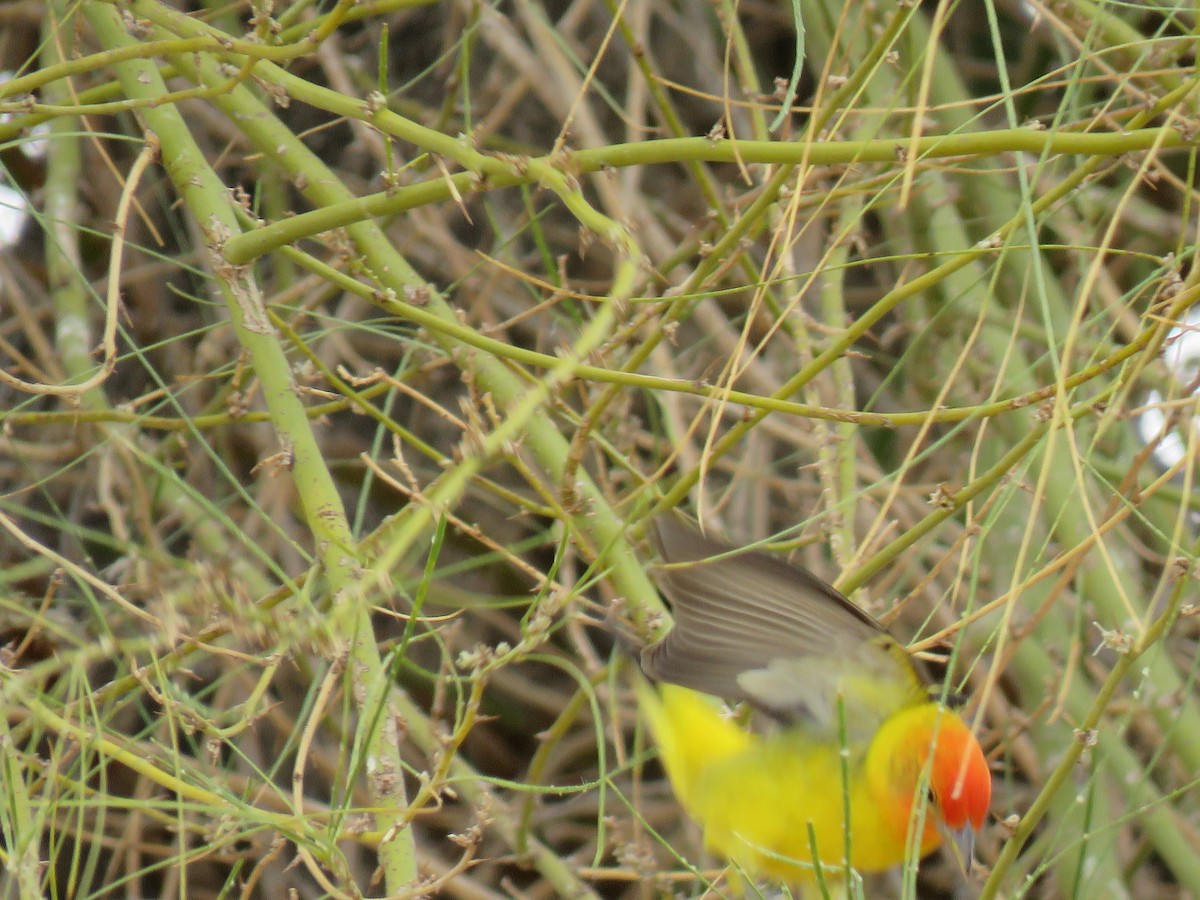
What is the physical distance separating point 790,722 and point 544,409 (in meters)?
0.68

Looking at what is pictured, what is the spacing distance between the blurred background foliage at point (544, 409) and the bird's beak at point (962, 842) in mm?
137

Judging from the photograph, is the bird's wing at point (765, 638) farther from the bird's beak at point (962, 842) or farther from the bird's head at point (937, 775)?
the bird's beak at point (962, 842)

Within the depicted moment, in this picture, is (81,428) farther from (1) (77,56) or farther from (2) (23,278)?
(1) (77,56)

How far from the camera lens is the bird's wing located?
5.07 feet

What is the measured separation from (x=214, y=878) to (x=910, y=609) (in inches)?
58.2

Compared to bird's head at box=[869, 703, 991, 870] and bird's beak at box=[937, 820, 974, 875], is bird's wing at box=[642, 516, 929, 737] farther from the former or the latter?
bird's beak at box=[937, 820, 974, 875]

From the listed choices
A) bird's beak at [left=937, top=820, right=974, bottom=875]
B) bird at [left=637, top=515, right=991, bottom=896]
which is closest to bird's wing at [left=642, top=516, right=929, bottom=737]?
bird at [left=637, top=515, right=991, bottom=896]

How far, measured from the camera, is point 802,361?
1791 millimetres

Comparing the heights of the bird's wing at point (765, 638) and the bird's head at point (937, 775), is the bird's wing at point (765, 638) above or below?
above

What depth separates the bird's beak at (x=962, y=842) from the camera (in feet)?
A: 5.19

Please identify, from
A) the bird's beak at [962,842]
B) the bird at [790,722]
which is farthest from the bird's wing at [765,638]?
the bird's beak at [962,842]

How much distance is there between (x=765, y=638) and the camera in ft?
5.36

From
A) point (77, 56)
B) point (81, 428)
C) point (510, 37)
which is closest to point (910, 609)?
point (510, 37)

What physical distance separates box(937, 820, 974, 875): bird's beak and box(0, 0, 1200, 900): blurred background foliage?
0.45ft
